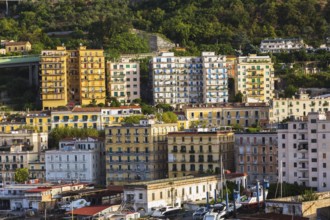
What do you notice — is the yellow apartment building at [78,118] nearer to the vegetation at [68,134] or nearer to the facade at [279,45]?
the vegetation at [68,134]

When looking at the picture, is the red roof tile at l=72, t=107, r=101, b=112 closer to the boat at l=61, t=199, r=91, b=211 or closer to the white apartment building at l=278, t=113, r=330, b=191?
the boat at l=61, t=199, r=91, b=211

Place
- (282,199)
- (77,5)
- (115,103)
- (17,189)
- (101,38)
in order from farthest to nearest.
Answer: (77,5), (101,38), (115,103), (17,189), (282,199)

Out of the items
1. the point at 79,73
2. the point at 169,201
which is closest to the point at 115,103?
the point at 79,73

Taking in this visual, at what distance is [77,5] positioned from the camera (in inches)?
5640

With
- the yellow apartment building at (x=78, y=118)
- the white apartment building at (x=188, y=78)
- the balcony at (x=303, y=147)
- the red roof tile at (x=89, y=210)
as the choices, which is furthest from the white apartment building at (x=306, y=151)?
the white apartment building at (x=188, y=78)

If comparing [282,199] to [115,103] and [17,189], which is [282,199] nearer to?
[17,189]

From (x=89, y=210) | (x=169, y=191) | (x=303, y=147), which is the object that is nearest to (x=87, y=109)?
(x=169, y=191)

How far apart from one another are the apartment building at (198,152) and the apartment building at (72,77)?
2147 cm

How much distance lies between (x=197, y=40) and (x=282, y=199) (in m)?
50.7


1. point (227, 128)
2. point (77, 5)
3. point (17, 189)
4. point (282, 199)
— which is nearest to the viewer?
point (282, 199)

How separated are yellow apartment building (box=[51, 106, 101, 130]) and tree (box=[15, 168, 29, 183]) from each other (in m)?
9.32

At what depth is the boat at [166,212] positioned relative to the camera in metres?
85.6

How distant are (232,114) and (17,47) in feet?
83.3

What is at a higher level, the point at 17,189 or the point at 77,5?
the point at 77,5
